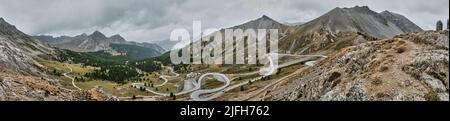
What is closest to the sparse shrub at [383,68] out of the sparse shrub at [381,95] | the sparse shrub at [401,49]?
the sparse shrub at [401,49]

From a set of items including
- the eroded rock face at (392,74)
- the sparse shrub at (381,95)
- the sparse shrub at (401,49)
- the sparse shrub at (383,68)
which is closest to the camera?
the sparse shrub at (381,95)

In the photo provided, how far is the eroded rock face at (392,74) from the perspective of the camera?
94375 millimetres

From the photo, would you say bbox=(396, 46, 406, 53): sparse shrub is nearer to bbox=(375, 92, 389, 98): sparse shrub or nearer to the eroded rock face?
the eroded rock face

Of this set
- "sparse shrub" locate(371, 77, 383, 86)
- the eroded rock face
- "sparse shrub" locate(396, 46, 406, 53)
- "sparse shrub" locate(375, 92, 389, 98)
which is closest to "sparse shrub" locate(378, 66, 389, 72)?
the eroded rock face

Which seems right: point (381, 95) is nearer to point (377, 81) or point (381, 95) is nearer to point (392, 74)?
point (377, 81)

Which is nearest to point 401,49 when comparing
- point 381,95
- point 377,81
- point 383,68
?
point 383,68

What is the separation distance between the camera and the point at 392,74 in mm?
102625

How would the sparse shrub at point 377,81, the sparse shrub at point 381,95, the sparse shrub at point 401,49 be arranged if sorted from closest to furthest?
the sparse shrub at point 381,95 → the sparse shrub at point 377,81 → the sparse shrub at point 401,49

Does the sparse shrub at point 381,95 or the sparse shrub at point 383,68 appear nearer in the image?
the sparse shrub at point 381,95

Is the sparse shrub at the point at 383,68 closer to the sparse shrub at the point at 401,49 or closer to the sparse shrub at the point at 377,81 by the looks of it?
the sparse shrub at the point at 377,81
